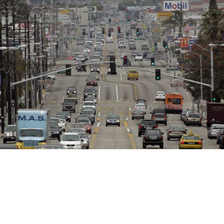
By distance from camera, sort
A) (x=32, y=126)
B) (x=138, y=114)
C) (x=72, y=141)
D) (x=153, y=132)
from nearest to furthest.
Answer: (x=72, y=141), (x=32, y=126), (x=153, y=132), (x=138, y=114)

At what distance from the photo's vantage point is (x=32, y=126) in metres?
47.2

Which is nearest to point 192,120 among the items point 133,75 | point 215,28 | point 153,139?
point 215,28

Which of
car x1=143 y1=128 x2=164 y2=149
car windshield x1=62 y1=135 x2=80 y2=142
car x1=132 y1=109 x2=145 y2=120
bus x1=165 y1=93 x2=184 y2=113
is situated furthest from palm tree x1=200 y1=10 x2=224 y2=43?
car windshield x1=62 y1=135 x2=80 y2=142

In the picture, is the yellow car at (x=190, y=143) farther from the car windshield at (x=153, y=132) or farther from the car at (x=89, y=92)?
the car at (x=89, y=92)

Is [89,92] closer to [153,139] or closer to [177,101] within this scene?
[177,101]

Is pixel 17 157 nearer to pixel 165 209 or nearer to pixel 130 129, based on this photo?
pixel 165 209

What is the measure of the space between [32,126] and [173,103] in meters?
45.3

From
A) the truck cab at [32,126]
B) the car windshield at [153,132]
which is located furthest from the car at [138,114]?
the truck cab at [32,126]

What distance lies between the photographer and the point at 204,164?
15031mm

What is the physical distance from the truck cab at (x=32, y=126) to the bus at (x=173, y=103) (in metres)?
43.6

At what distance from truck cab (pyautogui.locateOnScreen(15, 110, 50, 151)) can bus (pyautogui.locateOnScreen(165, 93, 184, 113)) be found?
43.6m

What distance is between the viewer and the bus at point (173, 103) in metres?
90.2

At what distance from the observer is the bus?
296ft

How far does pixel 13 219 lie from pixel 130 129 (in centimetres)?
5747
